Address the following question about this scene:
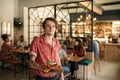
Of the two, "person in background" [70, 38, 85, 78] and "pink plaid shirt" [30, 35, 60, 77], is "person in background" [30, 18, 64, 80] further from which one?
"person in background" [70, 38, 85, 78]

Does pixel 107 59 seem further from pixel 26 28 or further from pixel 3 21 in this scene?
pixel 3 21

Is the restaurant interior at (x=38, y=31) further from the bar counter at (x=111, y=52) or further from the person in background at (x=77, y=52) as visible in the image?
the person in background at (x=77, y=52)

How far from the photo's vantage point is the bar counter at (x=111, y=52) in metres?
7.68

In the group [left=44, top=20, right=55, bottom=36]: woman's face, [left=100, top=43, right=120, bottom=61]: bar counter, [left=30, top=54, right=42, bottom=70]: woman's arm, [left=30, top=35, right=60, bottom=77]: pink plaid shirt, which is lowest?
[left=100, top=43, right=120, bottom=61]: bar counter

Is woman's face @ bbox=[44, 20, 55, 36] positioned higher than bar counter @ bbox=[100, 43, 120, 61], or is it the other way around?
woman's face @ bbox=[44, 20, 55, 36]

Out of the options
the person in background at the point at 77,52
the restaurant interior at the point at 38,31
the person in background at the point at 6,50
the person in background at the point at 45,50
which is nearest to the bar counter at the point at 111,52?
the restaurant interior at the point at 38,31

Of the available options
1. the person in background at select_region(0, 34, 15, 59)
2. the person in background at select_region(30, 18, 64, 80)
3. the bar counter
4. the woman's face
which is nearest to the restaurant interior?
the bar counter

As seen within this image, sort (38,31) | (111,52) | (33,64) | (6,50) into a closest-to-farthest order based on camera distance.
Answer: (33,64) → (6,50) → (38,31) → (111,52)

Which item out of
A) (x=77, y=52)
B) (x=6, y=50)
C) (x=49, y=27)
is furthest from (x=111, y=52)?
(x=49, y=27)

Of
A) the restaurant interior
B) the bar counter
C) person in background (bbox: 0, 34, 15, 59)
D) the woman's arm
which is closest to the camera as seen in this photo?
the woman's arm

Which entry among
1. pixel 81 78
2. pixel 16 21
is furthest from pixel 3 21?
pixel 81 78

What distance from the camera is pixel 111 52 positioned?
25.7 feet

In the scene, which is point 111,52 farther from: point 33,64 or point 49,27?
point 33,64

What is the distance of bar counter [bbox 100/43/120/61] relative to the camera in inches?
303
